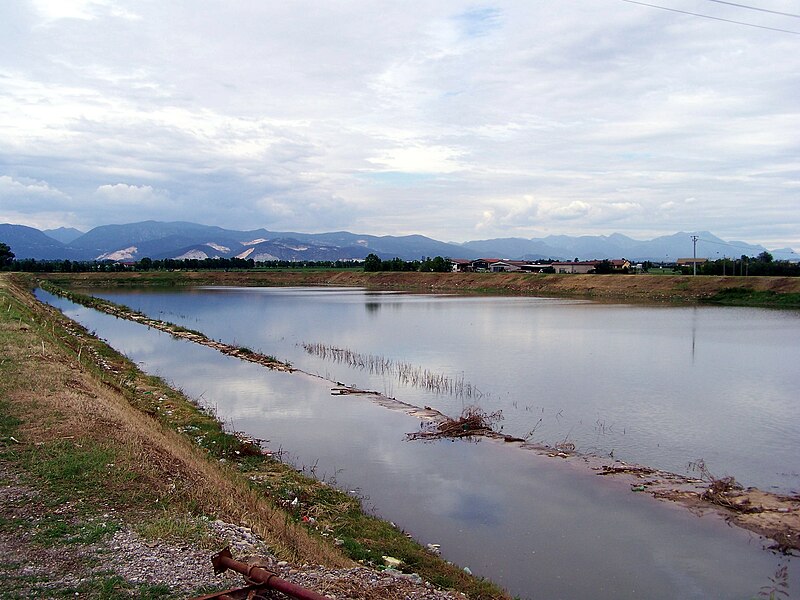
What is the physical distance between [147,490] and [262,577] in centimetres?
293

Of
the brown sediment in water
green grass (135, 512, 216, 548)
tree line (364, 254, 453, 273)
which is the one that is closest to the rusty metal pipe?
green grass (135, 512, 216, 548)

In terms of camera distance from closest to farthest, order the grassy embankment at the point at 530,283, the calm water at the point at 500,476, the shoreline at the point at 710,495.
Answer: the calm water at the point at 500,476 → the shoreline at the point at 710,495 → the grassy embankment at the point at 530,283

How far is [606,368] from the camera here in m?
19.8

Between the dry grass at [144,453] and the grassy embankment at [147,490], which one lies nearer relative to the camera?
the grassy embankment at [147,490]

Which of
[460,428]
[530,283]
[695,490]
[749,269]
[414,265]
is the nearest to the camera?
[695,490]

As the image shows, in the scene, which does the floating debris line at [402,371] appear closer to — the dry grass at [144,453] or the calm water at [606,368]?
the calm water at [606,368]

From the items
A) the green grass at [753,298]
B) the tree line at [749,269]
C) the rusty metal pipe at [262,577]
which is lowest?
the rusty metal pipe at [262,577]

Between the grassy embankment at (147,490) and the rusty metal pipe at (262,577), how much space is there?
460 mm

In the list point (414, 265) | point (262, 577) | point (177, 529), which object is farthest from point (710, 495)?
point (414, 265)

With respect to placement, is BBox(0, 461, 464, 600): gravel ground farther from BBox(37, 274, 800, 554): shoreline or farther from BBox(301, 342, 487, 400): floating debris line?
BBox(301, 342, 487, 400): floating debris line

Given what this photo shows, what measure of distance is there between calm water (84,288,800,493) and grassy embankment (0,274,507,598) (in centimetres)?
562

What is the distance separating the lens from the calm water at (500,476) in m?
7.40

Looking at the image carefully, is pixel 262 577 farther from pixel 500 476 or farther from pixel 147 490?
pixel 500 476

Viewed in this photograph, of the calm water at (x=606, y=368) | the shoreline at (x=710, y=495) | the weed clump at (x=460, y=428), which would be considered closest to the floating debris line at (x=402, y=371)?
the calm water at (x=606, y=368)
